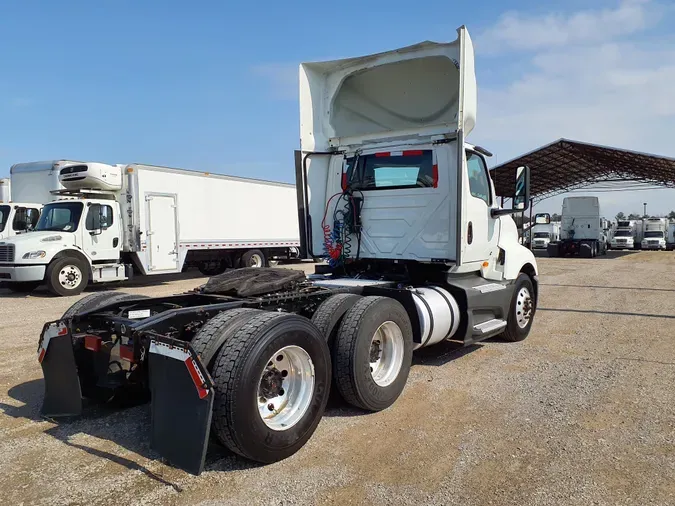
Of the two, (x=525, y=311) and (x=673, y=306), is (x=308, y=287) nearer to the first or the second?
(x=525, y=311)

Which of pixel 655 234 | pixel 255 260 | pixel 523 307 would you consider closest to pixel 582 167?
pixel 655 234

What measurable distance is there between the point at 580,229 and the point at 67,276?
103 ft

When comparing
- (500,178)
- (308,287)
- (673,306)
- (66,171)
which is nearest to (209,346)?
(308,287)

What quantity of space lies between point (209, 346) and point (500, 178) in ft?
109

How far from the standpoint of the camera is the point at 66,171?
14.0 m

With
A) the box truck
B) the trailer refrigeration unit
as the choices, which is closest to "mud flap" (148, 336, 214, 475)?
the trailer refrigeration unit

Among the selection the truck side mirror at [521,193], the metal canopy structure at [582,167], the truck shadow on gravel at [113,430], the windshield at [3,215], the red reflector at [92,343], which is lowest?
the truck shadow on gravel at [113,430]

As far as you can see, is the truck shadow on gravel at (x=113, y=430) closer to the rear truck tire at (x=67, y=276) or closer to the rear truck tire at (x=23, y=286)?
the rear truck tire at (x=67, y=276)

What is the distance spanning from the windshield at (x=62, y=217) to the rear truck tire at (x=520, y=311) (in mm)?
11027

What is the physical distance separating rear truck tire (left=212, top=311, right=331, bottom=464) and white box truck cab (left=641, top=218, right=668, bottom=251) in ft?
157

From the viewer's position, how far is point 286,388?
4.01 metres

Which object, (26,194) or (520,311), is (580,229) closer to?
(520,311)

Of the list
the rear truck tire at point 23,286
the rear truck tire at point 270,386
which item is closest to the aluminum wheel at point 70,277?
the rear truck tire at point 23,286

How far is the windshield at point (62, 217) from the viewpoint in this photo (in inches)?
529
